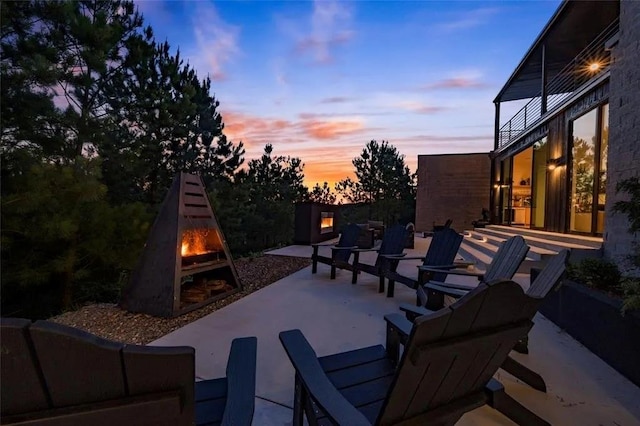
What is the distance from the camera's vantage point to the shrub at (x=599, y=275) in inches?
113

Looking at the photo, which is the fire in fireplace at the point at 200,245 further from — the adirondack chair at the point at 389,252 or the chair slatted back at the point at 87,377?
the chair slatted back at the point at 87,377

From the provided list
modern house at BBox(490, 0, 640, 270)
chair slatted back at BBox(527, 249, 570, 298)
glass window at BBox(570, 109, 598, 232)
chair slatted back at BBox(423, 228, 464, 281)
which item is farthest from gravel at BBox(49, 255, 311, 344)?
glass window at BBox(570, 109, 598, 232)

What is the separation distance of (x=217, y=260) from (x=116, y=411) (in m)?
3.59

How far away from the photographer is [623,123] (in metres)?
4.51

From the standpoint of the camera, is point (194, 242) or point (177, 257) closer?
point (177, 257)

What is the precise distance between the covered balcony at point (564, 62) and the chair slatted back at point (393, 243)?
14.1 feet

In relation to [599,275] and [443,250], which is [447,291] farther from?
[599,275]

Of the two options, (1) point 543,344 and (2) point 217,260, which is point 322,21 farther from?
(1) point 543,344

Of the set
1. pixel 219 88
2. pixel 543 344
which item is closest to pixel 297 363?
pixel 543 344

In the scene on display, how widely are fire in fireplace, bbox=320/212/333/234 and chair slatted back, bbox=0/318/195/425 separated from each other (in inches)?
372

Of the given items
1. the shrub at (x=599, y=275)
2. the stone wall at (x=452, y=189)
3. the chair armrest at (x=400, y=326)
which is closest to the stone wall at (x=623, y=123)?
the shrub at (x=599, y=275)

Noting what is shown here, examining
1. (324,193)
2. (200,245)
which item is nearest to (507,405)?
(200,245)

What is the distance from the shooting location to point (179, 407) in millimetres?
735

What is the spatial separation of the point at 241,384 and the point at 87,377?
55 centimetres
